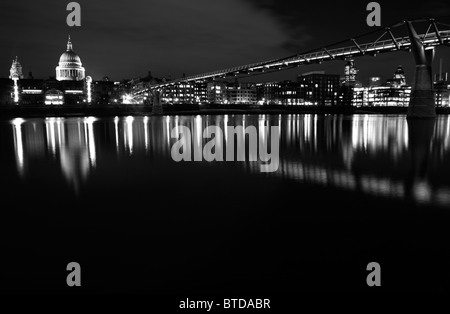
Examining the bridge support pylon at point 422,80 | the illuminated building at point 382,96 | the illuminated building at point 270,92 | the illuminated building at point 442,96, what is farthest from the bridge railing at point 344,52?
the illuminated building at point 442,96

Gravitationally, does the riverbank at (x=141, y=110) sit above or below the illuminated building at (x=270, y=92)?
below

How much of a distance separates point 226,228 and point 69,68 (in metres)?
153

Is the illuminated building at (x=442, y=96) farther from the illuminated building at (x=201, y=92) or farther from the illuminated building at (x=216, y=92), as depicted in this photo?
the illuminated building at (x=201, y=92)

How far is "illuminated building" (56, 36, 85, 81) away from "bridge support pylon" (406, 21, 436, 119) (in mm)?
128401

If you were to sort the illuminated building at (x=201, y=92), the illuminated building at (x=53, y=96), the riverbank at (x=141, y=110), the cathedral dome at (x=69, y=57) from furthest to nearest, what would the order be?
the illuminated building at (x=201, y=92) → the cathedral dome at (x=69, y=57) → the illuminated building at (x=53, y=96) → the riverbank at (x=141, y=110)

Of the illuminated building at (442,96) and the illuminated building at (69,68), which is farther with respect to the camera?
the illuminated building at (442,96)

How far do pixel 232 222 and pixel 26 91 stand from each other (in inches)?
5301

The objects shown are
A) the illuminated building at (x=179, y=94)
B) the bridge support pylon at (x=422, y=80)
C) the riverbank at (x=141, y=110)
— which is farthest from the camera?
the illuminated building at (x=179, y=94)

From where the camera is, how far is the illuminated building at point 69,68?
139 metres

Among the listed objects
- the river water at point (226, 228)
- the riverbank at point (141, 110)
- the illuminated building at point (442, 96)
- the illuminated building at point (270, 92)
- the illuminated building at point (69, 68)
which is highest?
the illuminated building at point (69, 68)

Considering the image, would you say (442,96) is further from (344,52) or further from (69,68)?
(69,68)

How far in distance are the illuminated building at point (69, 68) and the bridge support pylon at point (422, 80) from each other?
421 feet

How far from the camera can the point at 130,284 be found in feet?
12.3
